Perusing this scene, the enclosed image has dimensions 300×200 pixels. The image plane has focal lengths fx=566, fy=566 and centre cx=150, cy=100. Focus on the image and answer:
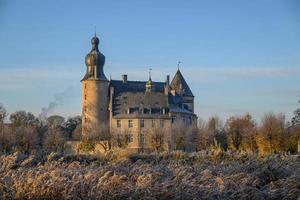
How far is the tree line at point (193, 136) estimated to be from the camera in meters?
45.7

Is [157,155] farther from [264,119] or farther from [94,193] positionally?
[264,119]

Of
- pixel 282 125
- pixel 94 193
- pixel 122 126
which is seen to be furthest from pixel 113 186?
pixel 122 126

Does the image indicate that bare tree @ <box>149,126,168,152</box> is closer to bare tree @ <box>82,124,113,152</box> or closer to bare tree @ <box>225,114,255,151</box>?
bare tree @ <box>82,124,113,152</box>

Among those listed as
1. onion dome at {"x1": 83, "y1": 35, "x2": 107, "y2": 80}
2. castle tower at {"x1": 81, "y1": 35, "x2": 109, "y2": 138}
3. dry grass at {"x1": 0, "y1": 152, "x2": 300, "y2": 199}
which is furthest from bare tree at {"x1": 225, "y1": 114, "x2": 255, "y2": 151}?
dry grass at {"x1": 0, "y1": 152, "x2": 300, "y2": 199}

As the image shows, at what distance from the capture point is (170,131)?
2472 inches

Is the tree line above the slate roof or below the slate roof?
below

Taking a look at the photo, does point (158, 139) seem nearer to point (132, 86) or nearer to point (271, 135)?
point (271, 135)

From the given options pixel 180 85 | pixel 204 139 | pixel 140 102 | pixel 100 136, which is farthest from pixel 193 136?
pixel 180 85

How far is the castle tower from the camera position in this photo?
71500 millimetres

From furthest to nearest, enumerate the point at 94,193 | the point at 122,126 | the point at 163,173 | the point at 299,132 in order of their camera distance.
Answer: the point at 122,126 < the point at 299,132 < the point at 163,173 < the point at 94,193

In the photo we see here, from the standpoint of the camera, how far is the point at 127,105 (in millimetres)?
72688

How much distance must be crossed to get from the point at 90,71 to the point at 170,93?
1097 centimetres

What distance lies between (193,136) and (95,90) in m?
17.5

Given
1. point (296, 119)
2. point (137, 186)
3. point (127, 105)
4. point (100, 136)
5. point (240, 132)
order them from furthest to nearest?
1. point (127, 105)
2. point (100, 136)
3. point (240, 132)
4. point (296, 119)
5. point (137, 186)
